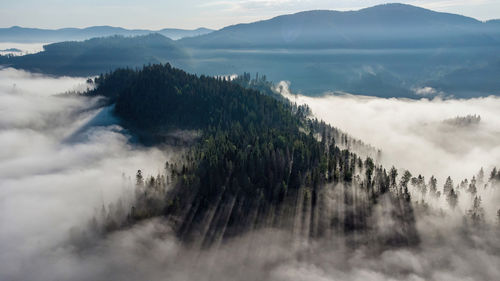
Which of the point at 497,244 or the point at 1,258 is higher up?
the point at 497,244

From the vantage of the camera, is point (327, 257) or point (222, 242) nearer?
point (327, 257)

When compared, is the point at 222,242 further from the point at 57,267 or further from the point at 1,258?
the point at 1,258

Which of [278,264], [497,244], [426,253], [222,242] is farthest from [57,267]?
[497,244]

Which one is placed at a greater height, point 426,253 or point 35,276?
point 426,253

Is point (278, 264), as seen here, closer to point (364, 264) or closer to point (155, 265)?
point (364, 264)

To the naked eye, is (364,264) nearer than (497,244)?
Yes

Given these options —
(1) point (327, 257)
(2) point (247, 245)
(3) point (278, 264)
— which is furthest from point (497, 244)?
(2) point (247, 245)

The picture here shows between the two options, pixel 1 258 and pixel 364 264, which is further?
pixel 1 258

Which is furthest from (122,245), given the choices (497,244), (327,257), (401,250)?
(497,244)
